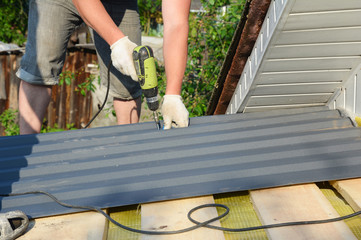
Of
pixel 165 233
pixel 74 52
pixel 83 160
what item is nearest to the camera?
pixel 165 233

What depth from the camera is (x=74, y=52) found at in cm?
910

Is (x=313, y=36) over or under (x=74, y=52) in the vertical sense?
under

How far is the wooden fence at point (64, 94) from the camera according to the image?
9.02 meters

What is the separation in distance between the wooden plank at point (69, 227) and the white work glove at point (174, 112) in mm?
859

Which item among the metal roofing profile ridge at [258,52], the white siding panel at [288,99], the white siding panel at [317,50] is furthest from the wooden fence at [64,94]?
the white siding panel at [317,50]

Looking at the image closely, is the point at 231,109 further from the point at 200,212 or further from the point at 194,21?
the point at 194,21

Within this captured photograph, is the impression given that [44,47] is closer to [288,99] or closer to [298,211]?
[288,99]

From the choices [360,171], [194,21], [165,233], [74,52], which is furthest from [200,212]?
[74,52]

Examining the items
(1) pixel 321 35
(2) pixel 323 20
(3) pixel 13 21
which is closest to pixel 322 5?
(2) pixel 323 20

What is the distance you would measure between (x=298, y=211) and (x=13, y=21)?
13116 millimetres

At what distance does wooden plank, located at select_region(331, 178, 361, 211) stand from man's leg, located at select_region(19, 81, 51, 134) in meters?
2.10

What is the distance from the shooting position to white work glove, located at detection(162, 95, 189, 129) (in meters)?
2.44

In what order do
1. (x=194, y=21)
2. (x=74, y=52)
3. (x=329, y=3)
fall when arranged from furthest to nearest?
(x=74, y=52), (x=194, y=21), (x=329, y=3)

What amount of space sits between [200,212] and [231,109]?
176 cm
